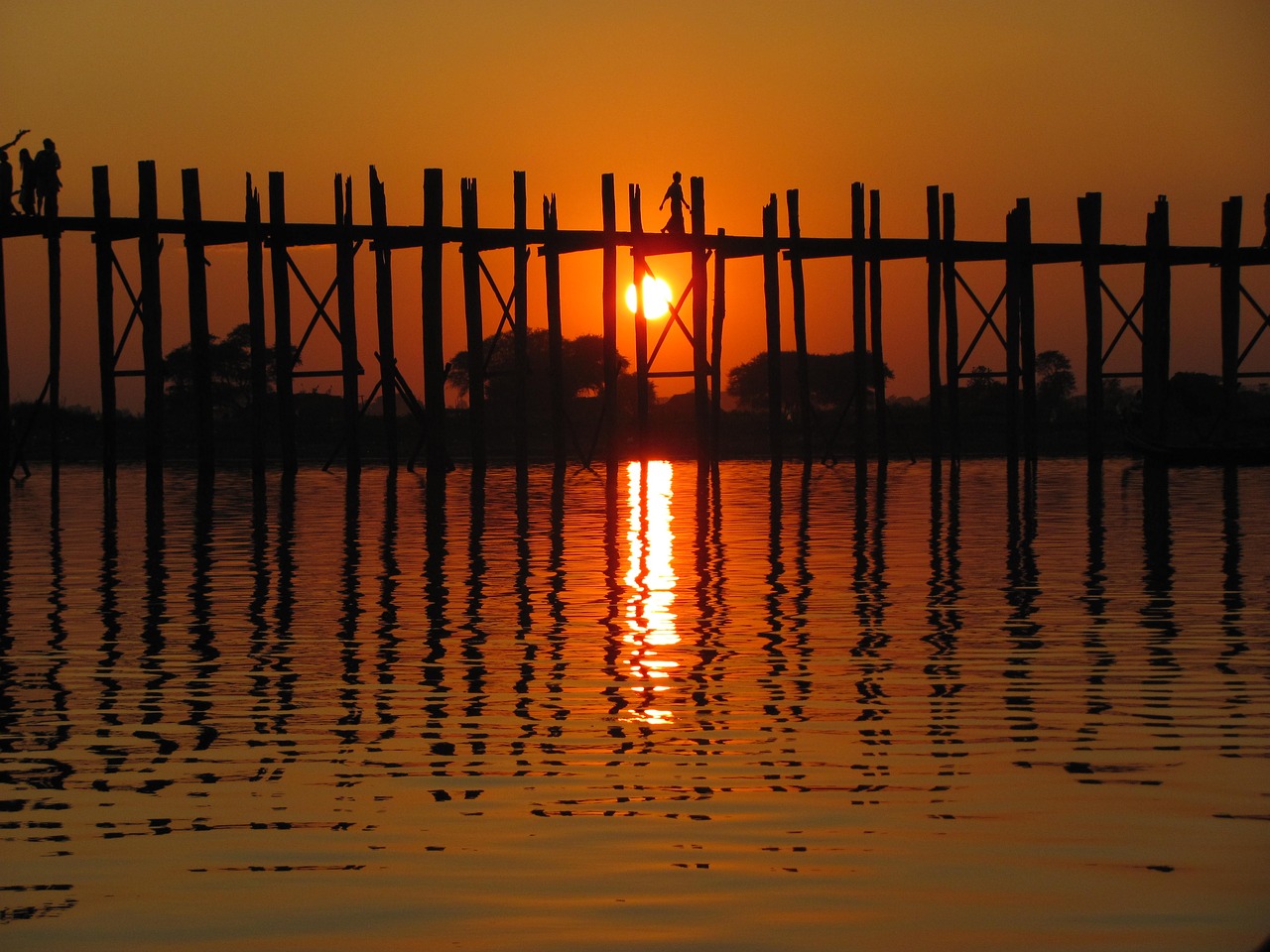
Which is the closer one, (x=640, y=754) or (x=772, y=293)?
(x=640, y=754)

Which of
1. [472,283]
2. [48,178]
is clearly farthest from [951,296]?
[48,178]

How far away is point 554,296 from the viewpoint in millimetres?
26281

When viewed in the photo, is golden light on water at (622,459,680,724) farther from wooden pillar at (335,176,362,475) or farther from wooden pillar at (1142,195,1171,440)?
wooden pillar at (1142,195,1171,440)

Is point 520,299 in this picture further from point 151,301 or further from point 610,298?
point 151,301

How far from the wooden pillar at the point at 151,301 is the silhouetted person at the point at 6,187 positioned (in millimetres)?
1746

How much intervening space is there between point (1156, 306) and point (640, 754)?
82.6ft

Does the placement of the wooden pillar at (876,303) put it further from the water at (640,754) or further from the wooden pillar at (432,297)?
the water at (640,754)

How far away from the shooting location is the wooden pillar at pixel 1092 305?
28125mm

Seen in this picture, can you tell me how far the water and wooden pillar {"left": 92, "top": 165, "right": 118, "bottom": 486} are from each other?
38.5 feet

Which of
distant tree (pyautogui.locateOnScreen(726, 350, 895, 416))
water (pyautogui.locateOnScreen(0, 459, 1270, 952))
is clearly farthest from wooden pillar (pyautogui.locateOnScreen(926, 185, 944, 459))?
distant tree (pyautogui.locateOnScreen(726, 350, 895, 416))

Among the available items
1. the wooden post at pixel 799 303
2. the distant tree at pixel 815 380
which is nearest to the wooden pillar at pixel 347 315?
the wooden post at pixel 799 303

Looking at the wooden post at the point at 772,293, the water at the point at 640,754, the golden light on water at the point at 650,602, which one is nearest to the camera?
the water at the point at 640,754

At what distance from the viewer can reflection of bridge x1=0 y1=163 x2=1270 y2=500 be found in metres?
24.1

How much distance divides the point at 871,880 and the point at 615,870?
675 millimetres
